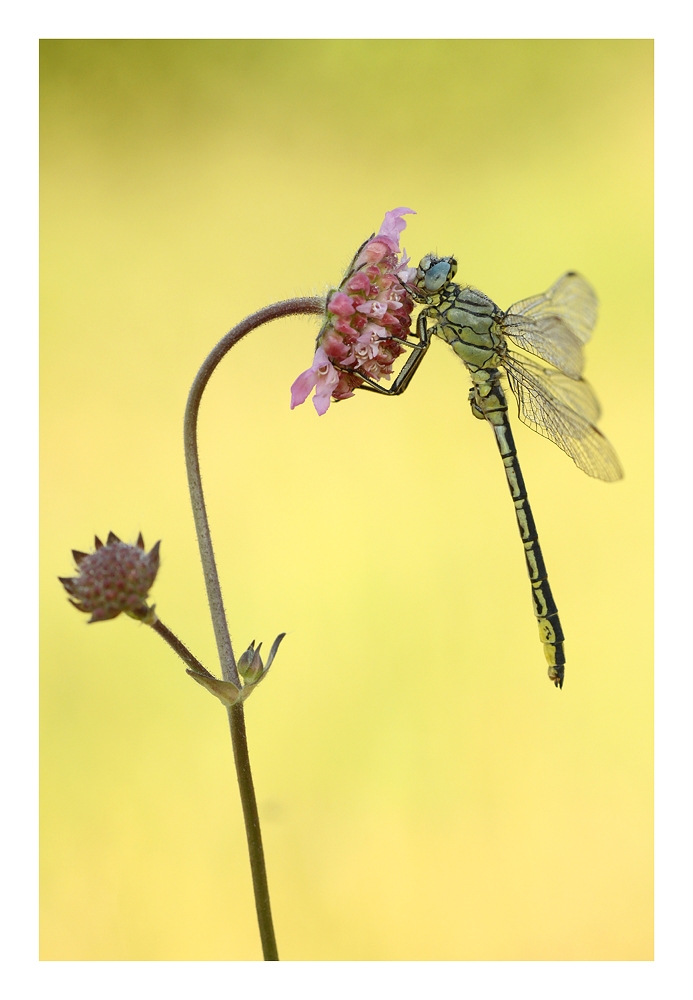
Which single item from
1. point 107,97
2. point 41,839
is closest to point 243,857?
point 41,839

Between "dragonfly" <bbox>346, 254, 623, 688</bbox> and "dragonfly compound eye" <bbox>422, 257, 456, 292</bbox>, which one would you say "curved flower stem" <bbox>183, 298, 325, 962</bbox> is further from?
"dragonfly" <bbox>346, 254, 623, 688</bbox>

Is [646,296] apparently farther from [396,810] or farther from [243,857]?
[243,857]

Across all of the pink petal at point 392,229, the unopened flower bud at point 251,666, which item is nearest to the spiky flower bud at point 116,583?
the unopened flower bud at point 251,666

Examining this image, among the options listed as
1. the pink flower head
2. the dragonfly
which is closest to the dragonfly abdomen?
the dragonfly

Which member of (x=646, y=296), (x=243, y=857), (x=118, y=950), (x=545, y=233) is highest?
(x=545, y=233)

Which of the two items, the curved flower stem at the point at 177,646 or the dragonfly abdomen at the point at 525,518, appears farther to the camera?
the dragonfly abdomen at the point at 525,518

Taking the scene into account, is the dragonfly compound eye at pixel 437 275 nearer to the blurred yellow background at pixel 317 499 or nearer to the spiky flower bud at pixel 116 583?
the spiky flower bud at pixel 116 583
